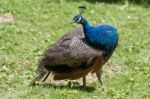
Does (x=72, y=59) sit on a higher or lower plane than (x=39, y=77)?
higher

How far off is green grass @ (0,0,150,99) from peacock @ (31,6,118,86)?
0.26 m

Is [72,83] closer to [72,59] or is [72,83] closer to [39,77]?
[39,77]

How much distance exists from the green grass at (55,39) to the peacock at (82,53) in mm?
256

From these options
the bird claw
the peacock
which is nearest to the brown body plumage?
the peacock

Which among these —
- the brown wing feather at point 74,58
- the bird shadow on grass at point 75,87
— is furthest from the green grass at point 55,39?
the brown wing feather at point 74,58

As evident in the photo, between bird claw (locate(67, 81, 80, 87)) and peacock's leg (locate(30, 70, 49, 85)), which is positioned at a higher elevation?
peacock's leg (locate(30, 70, 49, 85))

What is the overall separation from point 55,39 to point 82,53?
10.2 feet

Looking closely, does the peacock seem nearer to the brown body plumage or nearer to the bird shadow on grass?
the brown body plumage

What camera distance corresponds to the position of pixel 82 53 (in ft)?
23.8

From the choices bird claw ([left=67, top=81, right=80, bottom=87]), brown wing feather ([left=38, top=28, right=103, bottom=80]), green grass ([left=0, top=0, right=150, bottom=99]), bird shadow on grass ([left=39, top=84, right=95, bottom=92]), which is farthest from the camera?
bird claw ([left=67, top=81, right=80, bottom=87])

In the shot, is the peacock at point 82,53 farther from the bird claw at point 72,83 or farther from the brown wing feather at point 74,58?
the bird claw at point 72,83

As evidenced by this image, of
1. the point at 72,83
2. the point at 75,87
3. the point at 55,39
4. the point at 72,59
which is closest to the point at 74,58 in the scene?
the point at 72,59

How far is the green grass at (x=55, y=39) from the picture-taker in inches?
290

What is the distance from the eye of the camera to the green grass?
7.36 metres
